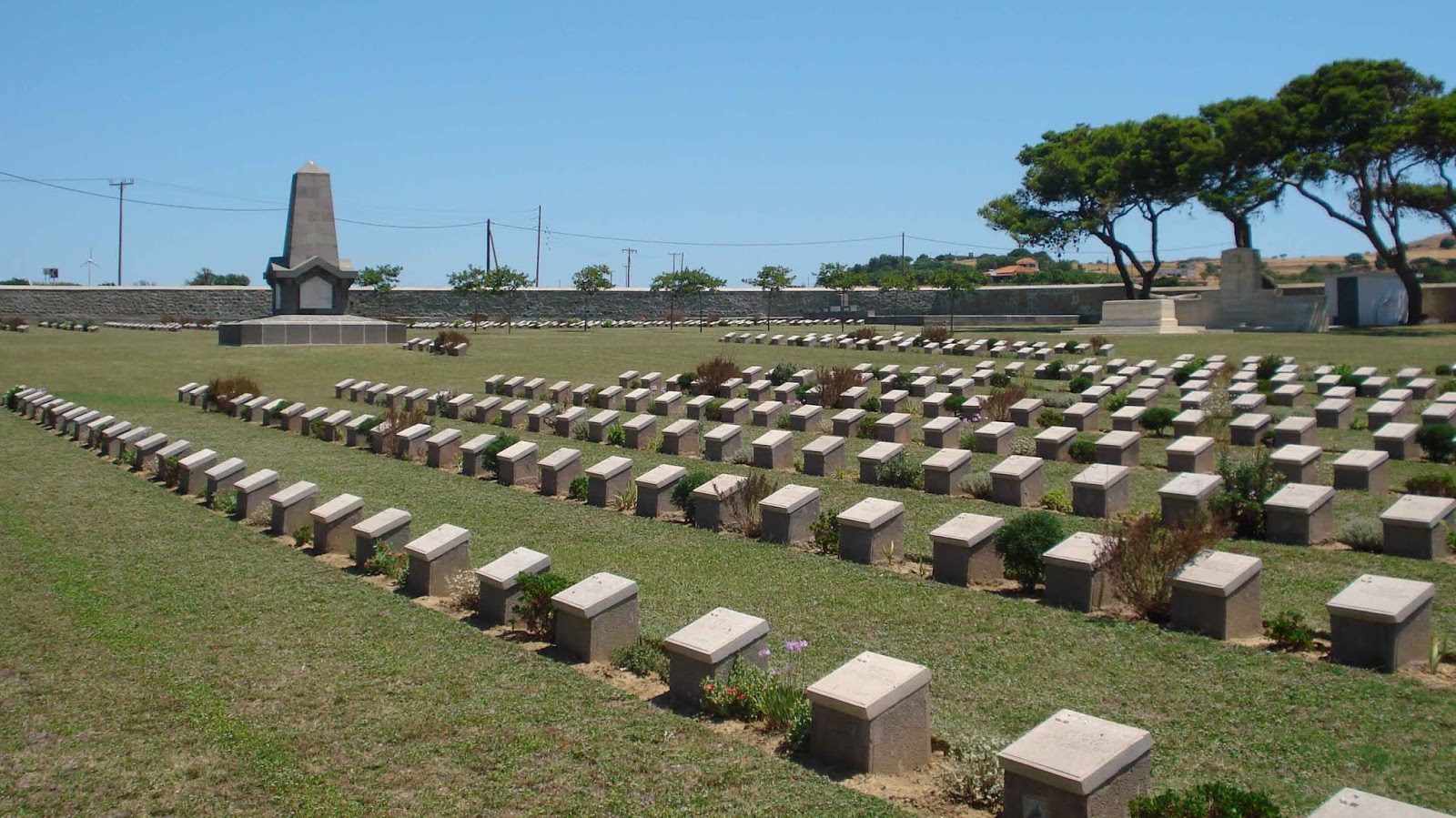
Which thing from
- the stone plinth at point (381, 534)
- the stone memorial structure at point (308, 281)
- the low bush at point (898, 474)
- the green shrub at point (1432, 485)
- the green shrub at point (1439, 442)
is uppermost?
the stone memorial structure at point (308, 281)

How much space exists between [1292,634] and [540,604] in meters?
4.29

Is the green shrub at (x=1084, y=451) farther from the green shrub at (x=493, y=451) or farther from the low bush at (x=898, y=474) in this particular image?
the green shrub at (x=493, y=451)

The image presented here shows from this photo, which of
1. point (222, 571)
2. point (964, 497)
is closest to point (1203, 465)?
point (964, 497)

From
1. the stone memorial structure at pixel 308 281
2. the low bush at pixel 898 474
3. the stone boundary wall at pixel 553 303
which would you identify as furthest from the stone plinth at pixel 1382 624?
the stone boundary wall at pixel 553 303

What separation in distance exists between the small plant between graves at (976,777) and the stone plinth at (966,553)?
9.97ft

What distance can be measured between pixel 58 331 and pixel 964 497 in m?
39.1

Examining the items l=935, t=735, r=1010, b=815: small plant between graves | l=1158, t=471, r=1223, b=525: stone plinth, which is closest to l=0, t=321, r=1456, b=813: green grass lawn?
l=935, t=735, r=1010, b=815: small plant between graves

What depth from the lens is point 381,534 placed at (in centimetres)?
885

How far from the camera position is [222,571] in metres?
8.74

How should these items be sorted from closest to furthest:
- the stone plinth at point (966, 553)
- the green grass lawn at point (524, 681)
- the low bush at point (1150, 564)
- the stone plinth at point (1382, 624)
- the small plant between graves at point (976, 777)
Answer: the small plant between graves at point (976, 777)
the green grass lawn at point (524, 681)
the stone plinth at point (1382, 624)
the low bush at point (1150, 564)
the stone plinth at point (966, 553)

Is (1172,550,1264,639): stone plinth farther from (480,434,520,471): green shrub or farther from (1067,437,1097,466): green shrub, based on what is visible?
(480,434,520,471): green shrub

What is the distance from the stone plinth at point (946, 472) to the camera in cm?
1127

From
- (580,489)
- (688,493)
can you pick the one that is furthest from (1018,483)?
(580,489)

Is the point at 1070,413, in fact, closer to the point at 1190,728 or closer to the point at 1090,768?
the point at 1190,728
